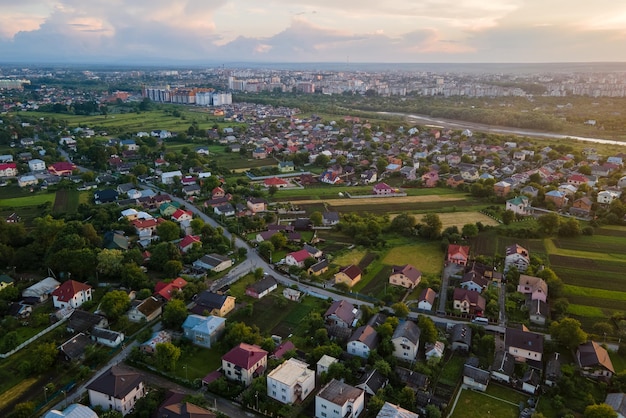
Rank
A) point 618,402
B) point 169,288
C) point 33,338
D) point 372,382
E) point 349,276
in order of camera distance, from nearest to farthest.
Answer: point 618,402 < point 372,382 < point 33,338 < point 169,288 < point 349,276

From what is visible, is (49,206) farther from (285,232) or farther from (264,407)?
(264,407)

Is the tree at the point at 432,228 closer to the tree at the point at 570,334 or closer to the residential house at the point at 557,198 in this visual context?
the tree at the point at 570,334

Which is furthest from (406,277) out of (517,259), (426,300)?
(517,259)

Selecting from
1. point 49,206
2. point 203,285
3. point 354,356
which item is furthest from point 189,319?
point 49,206

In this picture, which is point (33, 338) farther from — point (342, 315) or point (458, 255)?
point (458, 255)

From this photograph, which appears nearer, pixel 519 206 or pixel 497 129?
pixel 519 206

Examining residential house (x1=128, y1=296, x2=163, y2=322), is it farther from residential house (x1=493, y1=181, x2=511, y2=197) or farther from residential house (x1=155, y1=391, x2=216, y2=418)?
residential house (x1=493, y1=181, x2=511, y2=197)
